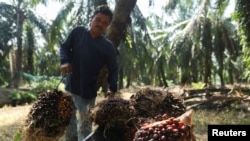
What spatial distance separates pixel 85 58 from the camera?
4008mm

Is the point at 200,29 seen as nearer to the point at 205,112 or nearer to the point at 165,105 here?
the point at 205,112

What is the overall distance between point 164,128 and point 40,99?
111 centimetres

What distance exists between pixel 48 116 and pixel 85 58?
142 cm

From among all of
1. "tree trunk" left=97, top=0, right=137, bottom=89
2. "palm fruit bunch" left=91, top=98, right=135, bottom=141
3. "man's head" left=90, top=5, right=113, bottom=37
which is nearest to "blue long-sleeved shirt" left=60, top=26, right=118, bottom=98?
"man's head" left=90, top=5, right=113, bottom=37

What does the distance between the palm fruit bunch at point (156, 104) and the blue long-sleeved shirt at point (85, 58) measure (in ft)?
4.39

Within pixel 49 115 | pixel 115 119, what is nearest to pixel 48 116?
pixel 49 115

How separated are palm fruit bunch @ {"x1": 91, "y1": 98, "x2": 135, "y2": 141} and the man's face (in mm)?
1456

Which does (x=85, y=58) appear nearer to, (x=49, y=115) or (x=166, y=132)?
(x=49, y=115)

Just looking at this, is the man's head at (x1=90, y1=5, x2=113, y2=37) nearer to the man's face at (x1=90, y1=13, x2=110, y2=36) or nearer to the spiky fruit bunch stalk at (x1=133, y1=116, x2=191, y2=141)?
the man's face at (x1=90, y1=13, x2=110, y2=36)

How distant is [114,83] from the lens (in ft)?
11.9

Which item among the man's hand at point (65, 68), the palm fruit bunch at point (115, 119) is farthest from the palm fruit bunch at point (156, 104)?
the man's hand at point (65, 68)

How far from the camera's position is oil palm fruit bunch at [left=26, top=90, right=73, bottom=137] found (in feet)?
8.70

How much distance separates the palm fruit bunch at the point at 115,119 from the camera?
244cm

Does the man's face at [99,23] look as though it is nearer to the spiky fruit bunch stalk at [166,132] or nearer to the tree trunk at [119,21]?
the spiky fruit bunch stalk at [166,132]
